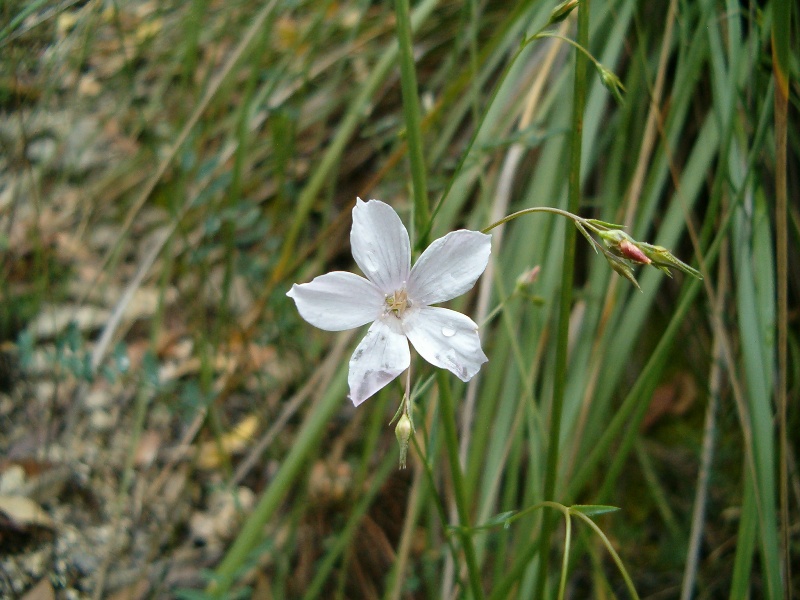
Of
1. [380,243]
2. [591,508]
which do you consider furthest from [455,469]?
[380,243]

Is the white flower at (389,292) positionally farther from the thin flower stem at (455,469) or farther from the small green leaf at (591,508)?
the small green leaf at (591,508)

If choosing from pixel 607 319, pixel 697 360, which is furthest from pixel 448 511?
pixel 697 360

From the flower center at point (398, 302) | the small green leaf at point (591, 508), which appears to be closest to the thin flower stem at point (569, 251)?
the small green leaf at point (591, 508)

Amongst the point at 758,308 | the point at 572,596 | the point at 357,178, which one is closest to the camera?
the point at 758,308

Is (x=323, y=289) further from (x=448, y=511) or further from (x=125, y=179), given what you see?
(x=125, y=179)

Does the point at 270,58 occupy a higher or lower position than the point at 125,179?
higher

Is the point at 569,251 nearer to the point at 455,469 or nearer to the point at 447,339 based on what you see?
the point at 447,339

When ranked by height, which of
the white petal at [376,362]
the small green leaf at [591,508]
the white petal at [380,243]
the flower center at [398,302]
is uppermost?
the white petal at [380,243]
